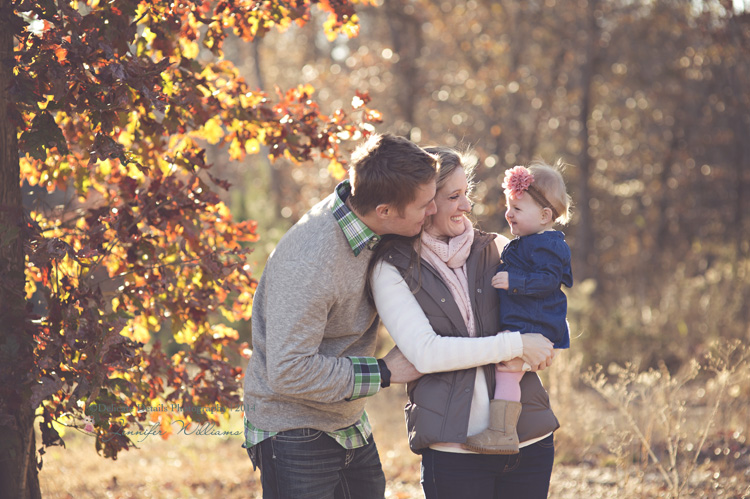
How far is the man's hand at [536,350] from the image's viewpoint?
2355 millimetres

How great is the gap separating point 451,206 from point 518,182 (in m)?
0.34

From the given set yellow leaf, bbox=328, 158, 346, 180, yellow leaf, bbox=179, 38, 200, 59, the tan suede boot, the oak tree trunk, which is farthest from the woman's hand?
yellow leaf, bbox=179, 38, 200, 59

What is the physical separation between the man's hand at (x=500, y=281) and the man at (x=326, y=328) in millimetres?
330

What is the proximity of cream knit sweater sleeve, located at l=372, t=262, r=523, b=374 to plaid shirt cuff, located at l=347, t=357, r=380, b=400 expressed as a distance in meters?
0.12

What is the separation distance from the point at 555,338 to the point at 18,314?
1985 millimetres

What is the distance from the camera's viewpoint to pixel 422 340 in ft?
7.47

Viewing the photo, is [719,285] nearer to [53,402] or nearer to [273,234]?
[273,234]

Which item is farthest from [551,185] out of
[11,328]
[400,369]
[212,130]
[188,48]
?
[11,328]

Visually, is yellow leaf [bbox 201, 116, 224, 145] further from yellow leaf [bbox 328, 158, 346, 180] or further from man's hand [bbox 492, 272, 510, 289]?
man's hand [bbox 492, 272, 510, 289]

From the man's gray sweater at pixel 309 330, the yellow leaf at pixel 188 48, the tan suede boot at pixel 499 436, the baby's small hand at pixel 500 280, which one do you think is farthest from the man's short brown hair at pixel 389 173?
the yellow leaf at pixel 188 48

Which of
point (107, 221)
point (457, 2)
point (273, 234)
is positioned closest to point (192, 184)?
point (107, 221)

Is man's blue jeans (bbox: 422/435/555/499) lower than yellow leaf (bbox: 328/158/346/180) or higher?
lower

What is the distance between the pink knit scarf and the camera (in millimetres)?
2406

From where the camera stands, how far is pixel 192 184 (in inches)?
122
